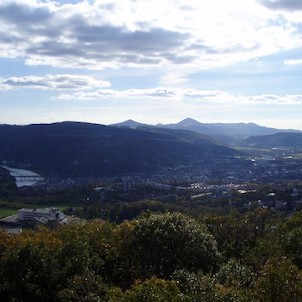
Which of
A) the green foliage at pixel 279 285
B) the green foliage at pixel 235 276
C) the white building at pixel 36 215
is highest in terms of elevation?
the green foliage at pixel 279 285

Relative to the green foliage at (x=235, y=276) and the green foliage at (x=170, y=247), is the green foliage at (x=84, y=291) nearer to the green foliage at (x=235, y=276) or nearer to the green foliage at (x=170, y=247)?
the green foliage at (x=170, y=247)

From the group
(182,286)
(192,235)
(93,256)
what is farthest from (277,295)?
(93,256)

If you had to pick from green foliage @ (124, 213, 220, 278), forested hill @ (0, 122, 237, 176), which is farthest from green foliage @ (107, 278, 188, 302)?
forested hill @ (0, 122, 237, 176)

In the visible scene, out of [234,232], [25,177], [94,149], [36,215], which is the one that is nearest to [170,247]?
[234,232]

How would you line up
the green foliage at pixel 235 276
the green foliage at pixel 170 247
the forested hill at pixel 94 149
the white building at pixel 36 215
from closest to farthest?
1. the green foliage at pixel 235 276
2. the green foliage at pixel 170 247
3. the white building at pixel 36 215
4. the forested hill at pixel 94 149

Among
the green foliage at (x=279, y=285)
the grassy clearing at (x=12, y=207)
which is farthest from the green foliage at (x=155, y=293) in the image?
the grassy clearing at (x=12, y=207)

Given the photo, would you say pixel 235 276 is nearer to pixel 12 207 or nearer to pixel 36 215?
pixel 36 215
